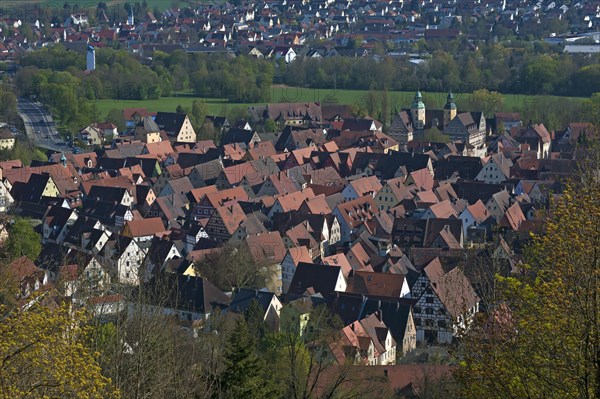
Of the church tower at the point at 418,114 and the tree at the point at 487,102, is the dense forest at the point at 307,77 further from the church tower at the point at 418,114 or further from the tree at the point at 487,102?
the church tower at the point at 418,114

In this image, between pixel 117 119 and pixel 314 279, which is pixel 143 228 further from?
pixel 117 119

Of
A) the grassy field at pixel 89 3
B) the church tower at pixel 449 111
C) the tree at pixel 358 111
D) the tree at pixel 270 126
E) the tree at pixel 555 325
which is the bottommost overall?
the grassy field at pixel 89 3

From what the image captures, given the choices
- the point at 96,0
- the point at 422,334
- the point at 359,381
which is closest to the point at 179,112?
the point at 422,334

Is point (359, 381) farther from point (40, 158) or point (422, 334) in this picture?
point (40, 158)

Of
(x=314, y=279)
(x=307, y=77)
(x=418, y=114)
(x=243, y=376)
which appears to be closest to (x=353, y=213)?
(x=314, y=279)

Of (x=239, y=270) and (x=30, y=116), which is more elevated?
(x=239, y=270)

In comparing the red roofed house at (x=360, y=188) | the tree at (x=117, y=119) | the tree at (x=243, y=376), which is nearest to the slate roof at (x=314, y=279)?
the red roofed house at (x=360, y=188)
